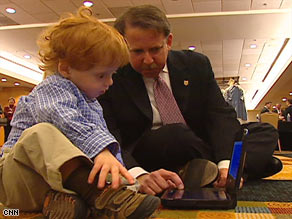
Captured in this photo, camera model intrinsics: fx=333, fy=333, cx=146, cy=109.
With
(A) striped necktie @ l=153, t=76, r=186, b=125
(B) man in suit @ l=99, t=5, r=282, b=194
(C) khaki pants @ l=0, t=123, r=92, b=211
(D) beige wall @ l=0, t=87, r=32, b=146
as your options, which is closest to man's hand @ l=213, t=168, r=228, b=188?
(B) man in suit @ l=99, t=5, r=282, b=194

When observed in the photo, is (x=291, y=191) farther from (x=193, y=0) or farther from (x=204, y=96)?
(x=193, y=0)

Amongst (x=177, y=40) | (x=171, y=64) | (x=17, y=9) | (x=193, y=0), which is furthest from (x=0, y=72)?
(x=171, y=64)

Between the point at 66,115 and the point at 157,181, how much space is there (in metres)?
0.37

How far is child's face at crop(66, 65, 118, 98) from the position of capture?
865 millimetres

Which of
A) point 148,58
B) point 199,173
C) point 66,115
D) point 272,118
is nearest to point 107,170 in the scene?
point 66,115

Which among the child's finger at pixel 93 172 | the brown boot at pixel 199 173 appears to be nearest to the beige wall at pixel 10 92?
the brown boot at pixel 199 173

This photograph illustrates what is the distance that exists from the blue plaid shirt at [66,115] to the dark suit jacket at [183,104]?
48 cm

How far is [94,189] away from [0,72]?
10.5m

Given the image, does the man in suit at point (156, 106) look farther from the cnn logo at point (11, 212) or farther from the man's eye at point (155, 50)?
the cnn logo at point (11, 212)

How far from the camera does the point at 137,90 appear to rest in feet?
4.60

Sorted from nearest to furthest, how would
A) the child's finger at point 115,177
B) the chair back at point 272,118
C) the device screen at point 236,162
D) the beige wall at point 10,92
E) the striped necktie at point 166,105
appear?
the child's finger at point 115,177, the device screen at point 236,162, the striped necktie at point 166,105, the chair back at point 272,118, the beige wall at point 10,92

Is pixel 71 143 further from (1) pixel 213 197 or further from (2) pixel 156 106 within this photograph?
(2) pixel 156 106

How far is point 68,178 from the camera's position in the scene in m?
0.73

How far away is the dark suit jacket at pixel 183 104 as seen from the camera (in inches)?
54.1
